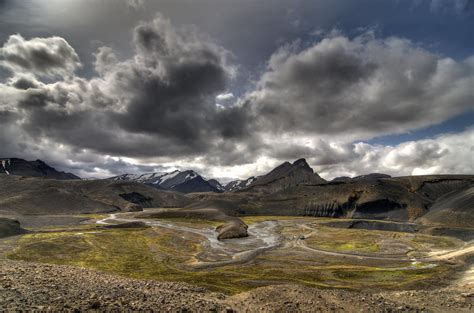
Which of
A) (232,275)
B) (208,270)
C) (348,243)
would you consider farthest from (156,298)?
(348,243)

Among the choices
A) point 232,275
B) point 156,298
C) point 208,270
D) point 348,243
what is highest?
point 156,298

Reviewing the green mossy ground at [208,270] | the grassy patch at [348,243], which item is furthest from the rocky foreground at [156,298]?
the grassy patch at [348,243]

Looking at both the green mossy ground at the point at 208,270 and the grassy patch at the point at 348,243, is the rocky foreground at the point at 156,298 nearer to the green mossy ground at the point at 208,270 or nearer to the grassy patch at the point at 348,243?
the green mossy ground at the point at 208,270

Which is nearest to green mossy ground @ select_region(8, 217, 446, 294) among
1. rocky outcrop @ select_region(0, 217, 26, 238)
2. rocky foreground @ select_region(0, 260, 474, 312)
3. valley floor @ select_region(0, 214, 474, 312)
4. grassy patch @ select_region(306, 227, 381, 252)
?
valley floor @ select_region(0, 214, 474, 312)

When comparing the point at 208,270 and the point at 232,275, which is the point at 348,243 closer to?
the point at 208,270

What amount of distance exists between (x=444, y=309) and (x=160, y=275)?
178 ft

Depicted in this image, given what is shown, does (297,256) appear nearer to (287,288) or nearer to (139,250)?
(139,250)

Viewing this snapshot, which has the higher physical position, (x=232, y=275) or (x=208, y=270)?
(x=232, y=275)

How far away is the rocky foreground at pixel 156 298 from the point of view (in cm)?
2331

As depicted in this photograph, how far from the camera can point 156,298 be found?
89.8 ft

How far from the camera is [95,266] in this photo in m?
73.7

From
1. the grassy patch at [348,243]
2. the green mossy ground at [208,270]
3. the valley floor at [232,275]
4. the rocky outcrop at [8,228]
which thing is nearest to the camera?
the valley floor at [232,275]

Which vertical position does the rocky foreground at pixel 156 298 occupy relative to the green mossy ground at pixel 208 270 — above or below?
above

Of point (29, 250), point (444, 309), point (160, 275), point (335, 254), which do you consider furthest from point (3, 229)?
point (444, 309)
